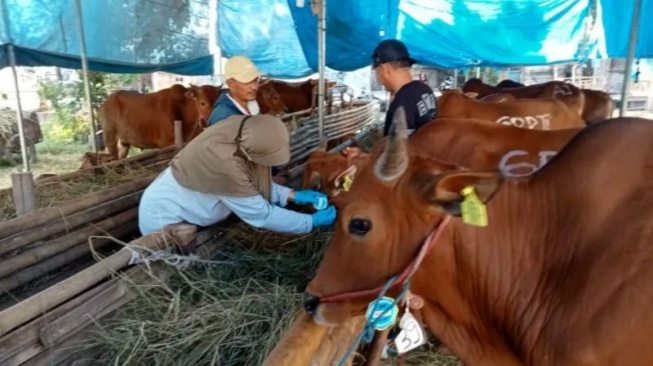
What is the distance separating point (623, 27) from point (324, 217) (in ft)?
22.9

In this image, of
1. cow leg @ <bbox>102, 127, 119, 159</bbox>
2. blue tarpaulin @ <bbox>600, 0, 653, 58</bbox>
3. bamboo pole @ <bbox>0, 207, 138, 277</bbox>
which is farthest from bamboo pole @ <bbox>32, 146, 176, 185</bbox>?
blue tarpaulin @ <bbox>600, 0, 653, 58</bbox>

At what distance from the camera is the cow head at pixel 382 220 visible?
1.78 m

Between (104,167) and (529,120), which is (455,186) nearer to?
(529,120)

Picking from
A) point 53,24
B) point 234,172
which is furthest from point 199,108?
point 234,172

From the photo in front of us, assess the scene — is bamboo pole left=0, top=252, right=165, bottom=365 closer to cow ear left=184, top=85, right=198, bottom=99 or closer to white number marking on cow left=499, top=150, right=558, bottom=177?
A: white number marking on cow left=499, top=150, right=558, bottom=177

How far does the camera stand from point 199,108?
352 inches

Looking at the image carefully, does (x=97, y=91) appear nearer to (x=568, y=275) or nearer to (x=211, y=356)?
(x=211, y=356)

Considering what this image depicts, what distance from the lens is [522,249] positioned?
1.96m

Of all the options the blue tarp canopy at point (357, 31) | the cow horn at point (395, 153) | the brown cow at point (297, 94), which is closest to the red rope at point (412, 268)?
the cow horn at point (395, 153)

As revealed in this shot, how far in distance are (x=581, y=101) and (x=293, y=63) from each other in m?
6.39

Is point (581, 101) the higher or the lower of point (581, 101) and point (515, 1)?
the lower

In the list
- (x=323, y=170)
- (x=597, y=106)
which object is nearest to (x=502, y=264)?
(x=323, y=170)

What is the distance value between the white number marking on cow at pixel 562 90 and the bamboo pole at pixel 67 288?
5831 millimetres

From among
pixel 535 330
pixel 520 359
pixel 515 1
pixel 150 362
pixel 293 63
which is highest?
pixel 515 1
